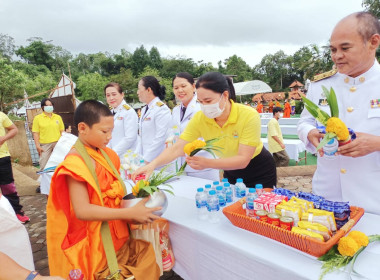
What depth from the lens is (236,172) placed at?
2.69 meters

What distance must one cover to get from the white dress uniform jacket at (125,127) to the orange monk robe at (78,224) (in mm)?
Result: 2367

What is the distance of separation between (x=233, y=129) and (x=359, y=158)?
993 mm

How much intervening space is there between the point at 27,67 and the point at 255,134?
44.4 meters

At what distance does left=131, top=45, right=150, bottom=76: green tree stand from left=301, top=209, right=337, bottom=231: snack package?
50.3 m

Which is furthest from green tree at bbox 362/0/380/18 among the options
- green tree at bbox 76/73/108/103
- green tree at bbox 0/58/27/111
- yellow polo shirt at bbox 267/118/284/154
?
green tree at bbox 76/73/108/103

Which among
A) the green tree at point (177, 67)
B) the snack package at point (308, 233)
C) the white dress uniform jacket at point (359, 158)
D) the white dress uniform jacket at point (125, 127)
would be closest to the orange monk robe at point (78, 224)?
the snack package at point (308, 233)

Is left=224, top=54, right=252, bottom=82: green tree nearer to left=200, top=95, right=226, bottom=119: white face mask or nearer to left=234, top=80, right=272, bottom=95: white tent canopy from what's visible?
left=234, top=80, right=272, bottom=95: white tent canopy

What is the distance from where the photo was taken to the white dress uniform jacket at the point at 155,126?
394 cm

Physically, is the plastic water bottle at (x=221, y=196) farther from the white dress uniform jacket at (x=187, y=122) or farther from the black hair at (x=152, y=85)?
the black hair at (x=152, y=85)

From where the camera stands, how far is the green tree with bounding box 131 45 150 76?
161 ft

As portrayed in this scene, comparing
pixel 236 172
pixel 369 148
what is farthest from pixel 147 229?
pixel 369 148

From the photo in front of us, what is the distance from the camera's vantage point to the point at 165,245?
2047 millimetres

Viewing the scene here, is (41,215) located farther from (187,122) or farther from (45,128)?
(187,122)

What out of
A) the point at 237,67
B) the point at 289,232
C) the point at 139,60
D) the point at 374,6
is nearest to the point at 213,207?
the point at 289,232
